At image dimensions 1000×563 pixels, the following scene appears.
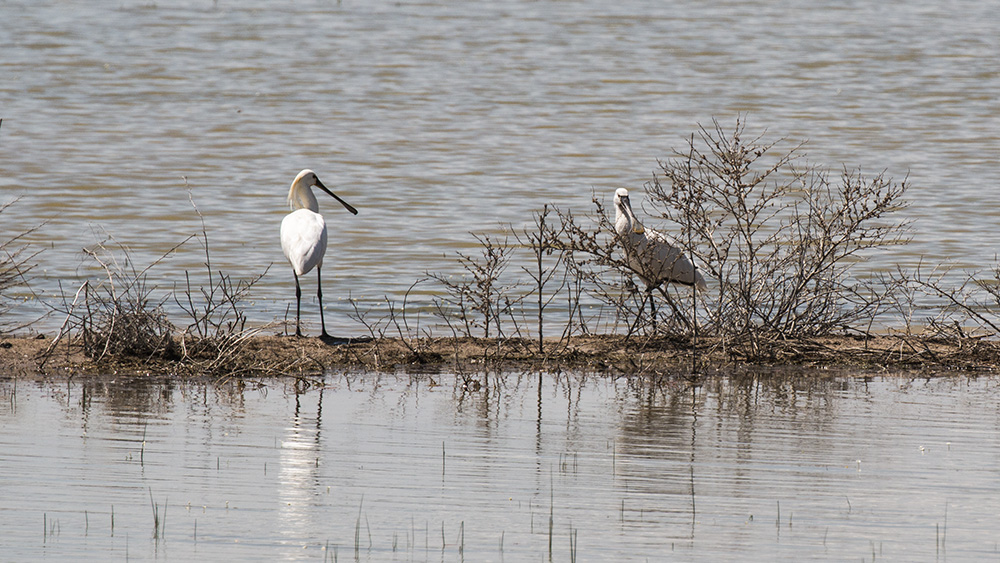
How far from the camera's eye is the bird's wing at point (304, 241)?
1186 cm

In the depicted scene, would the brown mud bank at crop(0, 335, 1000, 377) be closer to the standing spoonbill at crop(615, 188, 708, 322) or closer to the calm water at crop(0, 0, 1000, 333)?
the standing spoonbill at crop(615, 188, 708, 322)

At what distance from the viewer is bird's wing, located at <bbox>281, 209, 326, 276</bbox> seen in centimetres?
1186

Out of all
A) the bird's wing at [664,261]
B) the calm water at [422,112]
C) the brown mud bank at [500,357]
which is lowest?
the brown mud bank at [500,357]

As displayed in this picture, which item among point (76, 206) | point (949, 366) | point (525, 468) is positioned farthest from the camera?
point (76, 206)

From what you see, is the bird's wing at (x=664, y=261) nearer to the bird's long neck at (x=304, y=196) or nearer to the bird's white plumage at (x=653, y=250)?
the bird's white plumage at (x=653, y=250)

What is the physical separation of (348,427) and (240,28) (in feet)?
109

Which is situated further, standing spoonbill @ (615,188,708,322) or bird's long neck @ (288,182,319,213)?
bird's long neck @ (288,182,319,213)

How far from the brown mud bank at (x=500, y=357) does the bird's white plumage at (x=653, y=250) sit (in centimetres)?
98

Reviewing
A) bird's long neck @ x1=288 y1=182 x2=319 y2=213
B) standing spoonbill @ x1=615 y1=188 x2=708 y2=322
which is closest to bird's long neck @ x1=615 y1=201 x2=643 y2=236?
standing spoonbill @ x1=615 y1=188 x2=708 y2=322

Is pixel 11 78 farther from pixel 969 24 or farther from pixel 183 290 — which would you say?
pixel 969 24

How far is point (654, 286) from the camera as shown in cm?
1105

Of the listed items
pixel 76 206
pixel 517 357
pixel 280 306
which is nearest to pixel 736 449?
pixel 517 357

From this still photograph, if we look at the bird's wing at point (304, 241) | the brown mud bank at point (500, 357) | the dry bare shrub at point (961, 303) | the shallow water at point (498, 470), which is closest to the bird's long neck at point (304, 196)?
the bird's wing at point (304, 241)

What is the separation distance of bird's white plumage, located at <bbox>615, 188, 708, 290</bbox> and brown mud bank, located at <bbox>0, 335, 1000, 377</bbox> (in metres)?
0.98
